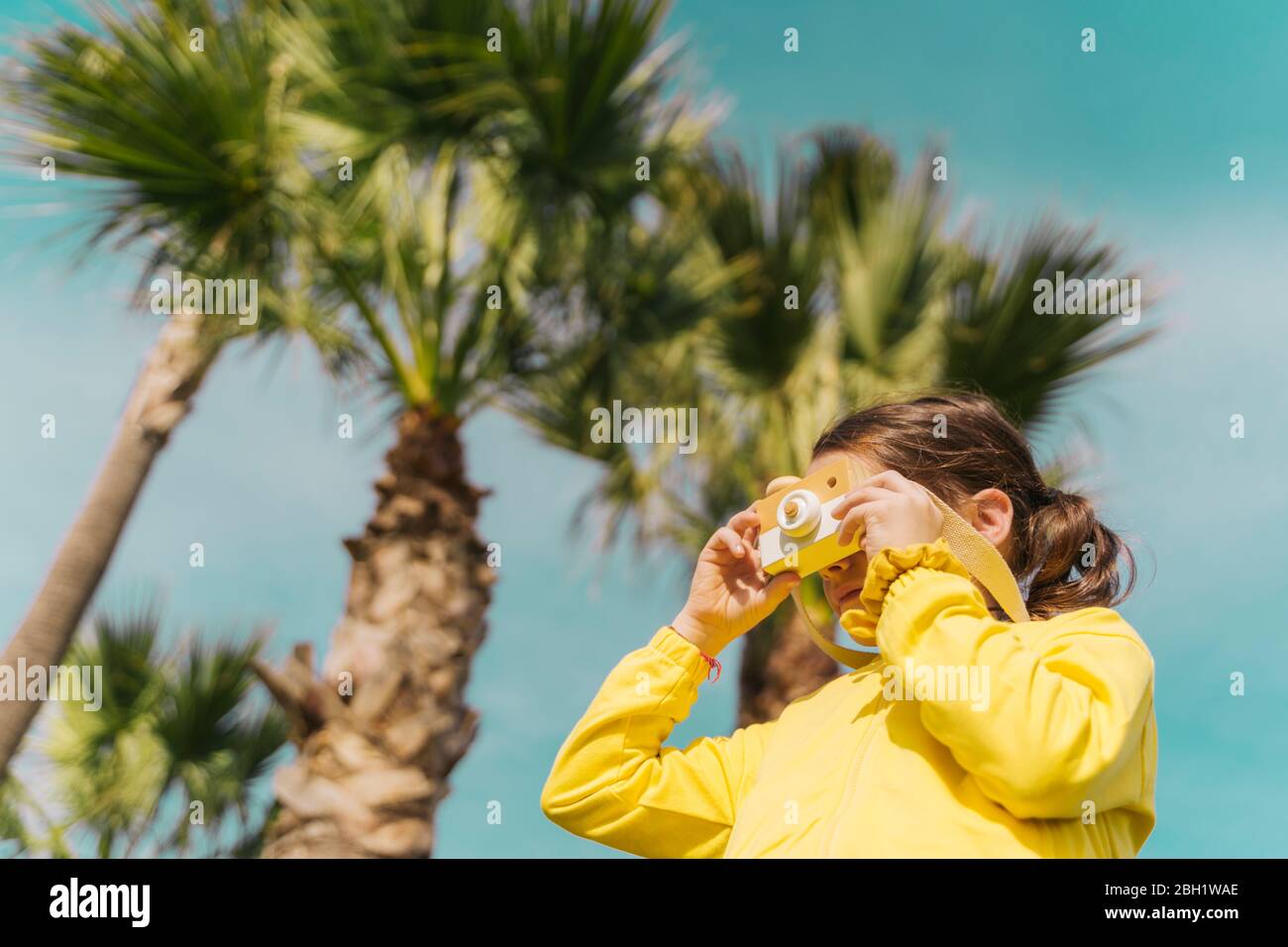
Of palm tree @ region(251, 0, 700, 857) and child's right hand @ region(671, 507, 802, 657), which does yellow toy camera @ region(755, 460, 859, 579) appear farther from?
palm tree @ region(251, 0, 700, 857)

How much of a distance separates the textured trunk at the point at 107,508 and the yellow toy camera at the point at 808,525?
133 inches

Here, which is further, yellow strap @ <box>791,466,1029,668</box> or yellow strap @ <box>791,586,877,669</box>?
yellow strap @ <box>791,586,877,669</box>

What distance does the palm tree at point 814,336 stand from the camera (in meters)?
5.18

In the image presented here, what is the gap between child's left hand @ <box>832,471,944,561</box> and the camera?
1355 mm

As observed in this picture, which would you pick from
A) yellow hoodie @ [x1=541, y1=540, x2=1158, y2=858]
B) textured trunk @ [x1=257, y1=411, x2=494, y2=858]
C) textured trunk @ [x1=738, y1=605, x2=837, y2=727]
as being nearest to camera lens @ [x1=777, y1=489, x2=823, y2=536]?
yellow hoodie @ [x1=541, y1=540, x2=1158, y2=858]

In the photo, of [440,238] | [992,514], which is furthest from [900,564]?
[440,238]

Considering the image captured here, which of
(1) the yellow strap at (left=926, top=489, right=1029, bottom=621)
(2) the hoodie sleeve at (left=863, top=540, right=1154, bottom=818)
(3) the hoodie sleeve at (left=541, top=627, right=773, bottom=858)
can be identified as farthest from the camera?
(3) the hoodie sleeve at (left=541, top=627, right=773, bottom=858)

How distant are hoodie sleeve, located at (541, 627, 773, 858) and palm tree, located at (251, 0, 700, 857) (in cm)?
232

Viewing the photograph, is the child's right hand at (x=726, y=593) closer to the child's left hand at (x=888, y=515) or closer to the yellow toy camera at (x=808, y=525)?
the yellow toy camera at (x=808, y=525)

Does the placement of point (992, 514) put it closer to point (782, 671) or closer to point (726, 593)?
point (726, 593)

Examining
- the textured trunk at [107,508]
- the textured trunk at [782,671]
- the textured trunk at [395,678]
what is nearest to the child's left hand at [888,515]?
the textured trunk at [395,678]

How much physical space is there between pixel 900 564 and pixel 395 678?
2.82 m

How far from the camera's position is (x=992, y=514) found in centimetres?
161
